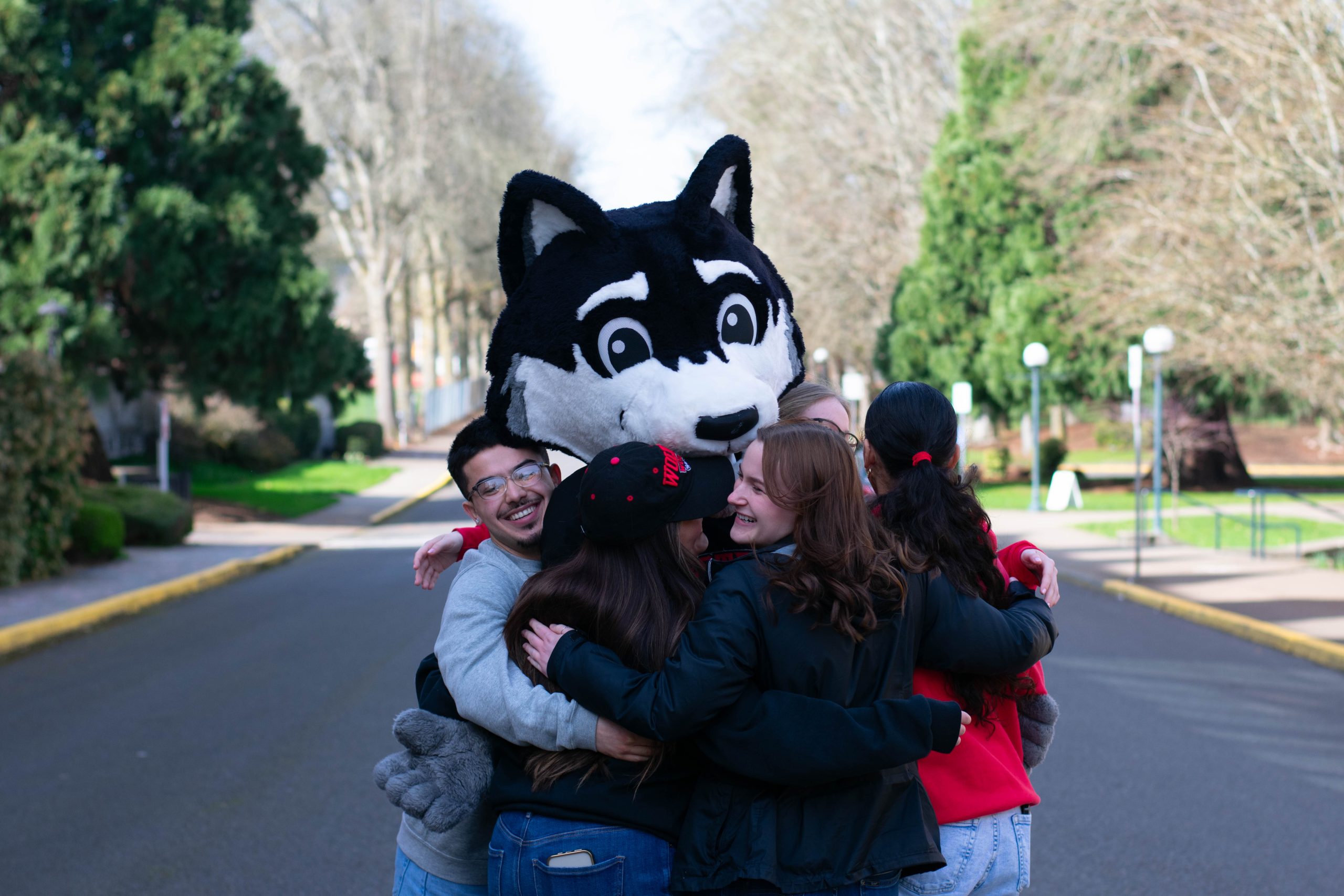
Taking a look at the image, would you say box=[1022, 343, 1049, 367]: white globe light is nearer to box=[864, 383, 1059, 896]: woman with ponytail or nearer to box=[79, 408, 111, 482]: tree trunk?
box=[79, 408, 111, 482]: tree trunk

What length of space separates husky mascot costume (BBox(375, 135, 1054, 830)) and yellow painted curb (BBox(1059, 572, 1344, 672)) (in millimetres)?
7805

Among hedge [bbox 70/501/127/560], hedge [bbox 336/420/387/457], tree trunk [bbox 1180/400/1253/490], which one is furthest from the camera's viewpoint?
hedge [bbox 336/420/387/457]

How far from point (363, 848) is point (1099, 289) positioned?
18.7m

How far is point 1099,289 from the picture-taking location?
21.1m

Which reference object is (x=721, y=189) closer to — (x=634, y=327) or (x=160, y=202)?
(x=634, y=327)

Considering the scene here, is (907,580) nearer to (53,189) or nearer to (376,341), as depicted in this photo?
(53,189)

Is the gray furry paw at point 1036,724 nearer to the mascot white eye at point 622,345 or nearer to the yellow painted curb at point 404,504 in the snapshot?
the mascot white eye at point 622,345

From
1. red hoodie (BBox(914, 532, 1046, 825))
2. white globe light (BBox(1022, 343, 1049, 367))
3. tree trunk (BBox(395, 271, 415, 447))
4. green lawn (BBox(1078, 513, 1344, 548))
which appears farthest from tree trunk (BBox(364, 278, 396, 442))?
red hoodie (BBox(914, 532, 1046, 825))

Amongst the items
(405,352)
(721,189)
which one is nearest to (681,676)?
(721,189)

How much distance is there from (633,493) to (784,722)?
468 millimetres

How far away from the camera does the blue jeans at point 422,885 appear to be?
2.42 m

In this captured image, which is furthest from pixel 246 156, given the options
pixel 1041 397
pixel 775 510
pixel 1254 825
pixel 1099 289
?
pixel 775 510

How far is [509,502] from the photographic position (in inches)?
98.9

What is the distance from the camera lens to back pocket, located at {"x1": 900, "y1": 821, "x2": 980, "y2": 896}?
95.6 inches
